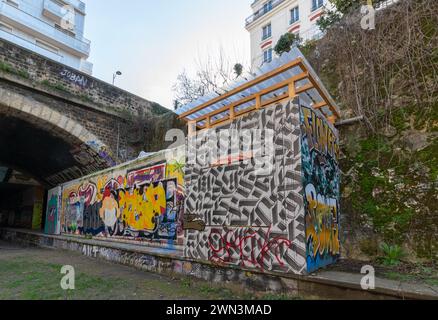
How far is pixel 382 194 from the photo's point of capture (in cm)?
561

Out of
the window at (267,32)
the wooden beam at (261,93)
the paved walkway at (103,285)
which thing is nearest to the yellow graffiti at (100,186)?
the paved walkway at (103,285)

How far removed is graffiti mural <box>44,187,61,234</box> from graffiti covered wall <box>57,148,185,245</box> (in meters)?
1.75

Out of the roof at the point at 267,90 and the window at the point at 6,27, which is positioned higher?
the window at the point at 6,27

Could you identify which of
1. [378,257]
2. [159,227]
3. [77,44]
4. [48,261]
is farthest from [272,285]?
[77,44]

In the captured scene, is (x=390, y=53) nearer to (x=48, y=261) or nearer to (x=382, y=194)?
(x=382, y=194)

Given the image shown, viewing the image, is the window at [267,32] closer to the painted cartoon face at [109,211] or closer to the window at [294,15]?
the window at [294,15]

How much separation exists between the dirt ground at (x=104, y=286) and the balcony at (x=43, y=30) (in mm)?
25108

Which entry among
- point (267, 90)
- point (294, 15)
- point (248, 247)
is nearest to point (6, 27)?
point (294, 15)

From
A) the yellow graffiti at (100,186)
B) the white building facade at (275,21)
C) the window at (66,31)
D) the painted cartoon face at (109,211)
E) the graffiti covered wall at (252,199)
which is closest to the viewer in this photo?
the graffiti covered wall at (252,199)

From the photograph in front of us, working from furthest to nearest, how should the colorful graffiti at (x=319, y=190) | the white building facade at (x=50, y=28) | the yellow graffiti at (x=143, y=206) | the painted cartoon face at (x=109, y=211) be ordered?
the white building facade at (x=50, y=28) < the painted cartoon face at (x=109, y=211) < the yellow graffiti at (x=143, y=206) < the colorful graffiti at (x=319, y=190)

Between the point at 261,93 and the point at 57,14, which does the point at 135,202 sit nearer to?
the point at 261,93

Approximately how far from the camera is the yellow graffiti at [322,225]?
429cm

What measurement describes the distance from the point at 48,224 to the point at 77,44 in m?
21.9

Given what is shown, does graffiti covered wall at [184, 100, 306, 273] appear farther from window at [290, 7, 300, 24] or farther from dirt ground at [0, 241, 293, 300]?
window at [290, 7, 300, 24]
